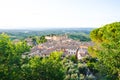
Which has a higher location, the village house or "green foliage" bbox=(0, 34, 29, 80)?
"green foliage" bbox=(0, 34, 29, 80)

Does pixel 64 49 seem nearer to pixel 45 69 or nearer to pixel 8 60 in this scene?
pixel 45 69

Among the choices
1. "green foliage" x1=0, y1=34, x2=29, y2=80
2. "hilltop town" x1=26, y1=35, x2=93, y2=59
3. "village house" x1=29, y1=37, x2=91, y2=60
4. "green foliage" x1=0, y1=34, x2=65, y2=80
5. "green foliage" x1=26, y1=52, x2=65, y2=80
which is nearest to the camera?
"green foliage" x1=0, y1=34, x2=29, y2=80

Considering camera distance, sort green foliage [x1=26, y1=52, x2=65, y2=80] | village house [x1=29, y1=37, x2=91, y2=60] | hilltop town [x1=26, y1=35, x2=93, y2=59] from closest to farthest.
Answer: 1. green foliage [x1=26, y1=52, x2=65, y2=80]
2. hilltop town [x1=26, y1=35, x2=93, y2=59]
3. village house [x1=29, y1=37, x2=91, y2=60]

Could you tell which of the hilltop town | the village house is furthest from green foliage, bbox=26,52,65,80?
the village house

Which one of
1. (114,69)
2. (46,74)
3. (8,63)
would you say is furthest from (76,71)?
(8,63)

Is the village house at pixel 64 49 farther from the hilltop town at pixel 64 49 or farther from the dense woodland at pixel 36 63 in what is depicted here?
the dense woodland at pixel 36 63

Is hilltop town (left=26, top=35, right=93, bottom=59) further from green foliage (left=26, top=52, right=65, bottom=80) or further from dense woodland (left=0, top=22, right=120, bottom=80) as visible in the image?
green foliage (left=26, top=52, right=65, bottom=80)

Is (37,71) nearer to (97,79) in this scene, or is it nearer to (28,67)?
(28,67)

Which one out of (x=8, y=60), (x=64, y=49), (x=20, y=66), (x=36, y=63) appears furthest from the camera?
(x=64, y=49)

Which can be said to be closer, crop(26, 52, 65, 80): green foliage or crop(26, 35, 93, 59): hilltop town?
crop(26, 52, 65, 80): green foliage

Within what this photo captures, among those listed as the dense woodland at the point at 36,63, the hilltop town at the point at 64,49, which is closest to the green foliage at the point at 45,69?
the dense woodland at the point at 36,63

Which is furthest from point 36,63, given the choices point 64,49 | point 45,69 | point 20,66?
point 64,49
